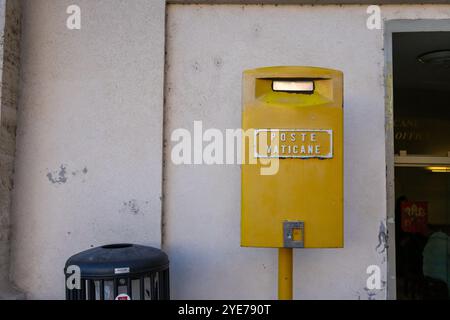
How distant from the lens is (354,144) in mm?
2955

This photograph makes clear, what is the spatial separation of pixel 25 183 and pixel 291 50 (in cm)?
217

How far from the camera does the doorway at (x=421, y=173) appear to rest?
14.5ft

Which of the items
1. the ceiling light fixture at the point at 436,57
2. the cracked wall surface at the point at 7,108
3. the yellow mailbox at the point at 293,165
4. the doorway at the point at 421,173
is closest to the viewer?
the yellow mailbox at the point at 293,165

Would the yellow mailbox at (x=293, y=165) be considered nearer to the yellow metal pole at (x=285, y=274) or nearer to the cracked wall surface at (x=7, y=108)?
the yellow metal pole at (x=285, y=274)

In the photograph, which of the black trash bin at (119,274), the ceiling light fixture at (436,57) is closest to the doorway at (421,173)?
the ceiling light fixture at (436,57)

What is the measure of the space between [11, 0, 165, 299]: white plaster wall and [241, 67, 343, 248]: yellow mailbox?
2.81 feet

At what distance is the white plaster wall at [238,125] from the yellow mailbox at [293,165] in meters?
0.63

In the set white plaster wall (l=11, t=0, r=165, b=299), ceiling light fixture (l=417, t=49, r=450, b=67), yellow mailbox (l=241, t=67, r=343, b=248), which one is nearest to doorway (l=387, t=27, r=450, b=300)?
ceiling light fixture (l=417, t=49, r=450, b=67)

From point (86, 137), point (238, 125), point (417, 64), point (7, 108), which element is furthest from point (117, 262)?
point (417, 64)

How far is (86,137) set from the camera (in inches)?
116

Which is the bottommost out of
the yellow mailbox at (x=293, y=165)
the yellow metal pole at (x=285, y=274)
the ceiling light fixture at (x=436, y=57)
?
the yellow metal pole at (x=285, y=274)
